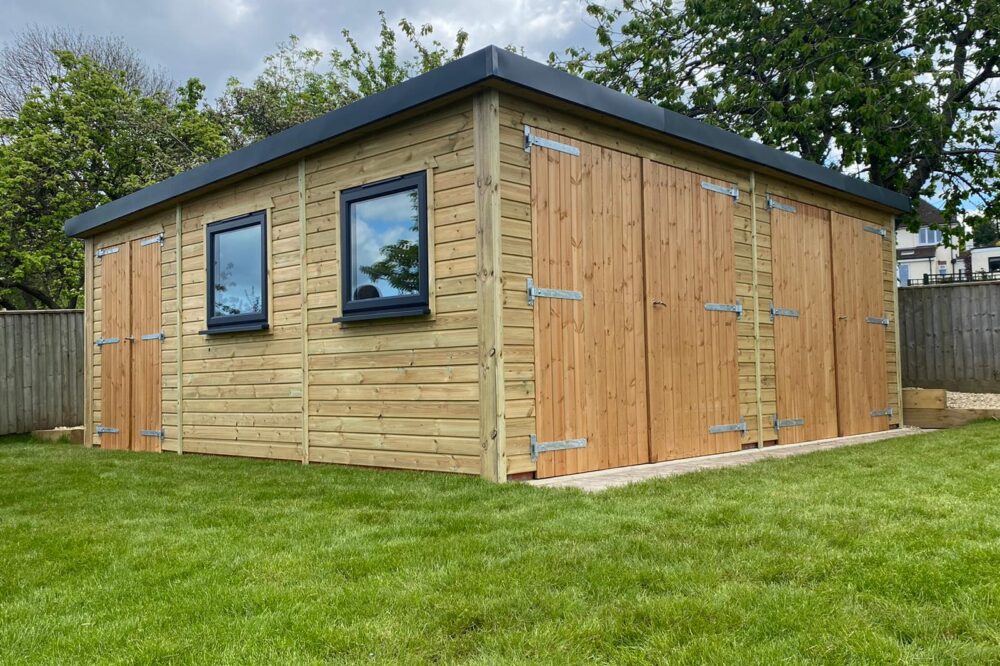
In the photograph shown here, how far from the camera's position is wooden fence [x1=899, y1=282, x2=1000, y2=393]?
429 inches

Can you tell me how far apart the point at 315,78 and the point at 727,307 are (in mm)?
22037

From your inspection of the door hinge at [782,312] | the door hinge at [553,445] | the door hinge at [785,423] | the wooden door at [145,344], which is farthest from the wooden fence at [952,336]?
the wooden door at [145,344]

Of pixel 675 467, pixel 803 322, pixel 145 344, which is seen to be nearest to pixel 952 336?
pixel 803 322

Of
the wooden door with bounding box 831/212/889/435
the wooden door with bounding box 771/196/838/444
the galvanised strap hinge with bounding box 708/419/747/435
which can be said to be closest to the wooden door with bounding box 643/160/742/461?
the galvanised strap hinge with bounding box 708/419/747/435

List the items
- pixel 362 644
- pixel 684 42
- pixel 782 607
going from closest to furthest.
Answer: pixel 362 644 → pixel 782 607 → pixel 684 42

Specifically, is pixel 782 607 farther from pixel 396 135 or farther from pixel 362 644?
pixel 396 135

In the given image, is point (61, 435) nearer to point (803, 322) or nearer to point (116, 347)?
point (116, 347)

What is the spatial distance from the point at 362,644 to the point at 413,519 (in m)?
1.60

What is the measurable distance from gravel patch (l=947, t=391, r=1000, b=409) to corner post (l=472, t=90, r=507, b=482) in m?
7.13

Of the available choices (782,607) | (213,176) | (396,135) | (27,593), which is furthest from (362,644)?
(213,176)

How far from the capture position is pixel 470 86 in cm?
510

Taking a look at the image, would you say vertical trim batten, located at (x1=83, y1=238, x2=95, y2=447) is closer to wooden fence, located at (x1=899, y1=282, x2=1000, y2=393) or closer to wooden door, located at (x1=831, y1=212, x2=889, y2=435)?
wooden door, located at (x1=831, y1=212, x2=889, y2=435)

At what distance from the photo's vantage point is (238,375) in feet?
23.7

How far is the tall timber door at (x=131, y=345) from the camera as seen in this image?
826 centimetres
